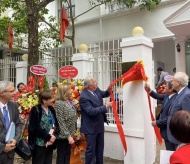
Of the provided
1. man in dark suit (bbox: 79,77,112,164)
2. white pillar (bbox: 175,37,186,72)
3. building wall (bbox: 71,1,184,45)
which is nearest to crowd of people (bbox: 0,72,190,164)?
man in dark suit (bbox: 79,77,112,164)

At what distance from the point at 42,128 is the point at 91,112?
2.99 ft

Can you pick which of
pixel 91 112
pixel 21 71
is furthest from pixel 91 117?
pixel 21 71

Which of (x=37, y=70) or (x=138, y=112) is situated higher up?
(x=37, y=70)

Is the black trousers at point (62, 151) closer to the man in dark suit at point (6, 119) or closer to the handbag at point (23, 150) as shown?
the handbag at point (23, 150)

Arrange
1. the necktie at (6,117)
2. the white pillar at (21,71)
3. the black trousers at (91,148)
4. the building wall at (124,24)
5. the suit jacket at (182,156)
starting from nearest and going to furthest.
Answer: the suit jacket at (182,156) → the necktie at (6,117) → the black trousers at (91,148) → the white pillar at (21,71) → the building wall at (124,24)

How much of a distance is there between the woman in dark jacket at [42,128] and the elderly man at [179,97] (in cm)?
178

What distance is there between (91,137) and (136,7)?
26.5ft

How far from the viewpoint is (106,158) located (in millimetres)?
5949

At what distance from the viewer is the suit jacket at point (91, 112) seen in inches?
181

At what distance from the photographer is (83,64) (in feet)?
22.3

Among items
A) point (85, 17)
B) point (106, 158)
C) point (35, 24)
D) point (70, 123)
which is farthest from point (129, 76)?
point (85, 17)

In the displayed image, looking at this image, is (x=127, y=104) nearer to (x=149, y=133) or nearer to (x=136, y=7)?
(x=149, y=133)

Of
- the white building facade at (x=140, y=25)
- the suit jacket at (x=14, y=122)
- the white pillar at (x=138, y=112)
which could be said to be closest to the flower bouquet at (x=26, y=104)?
the suit jacket at (x=14, y=122)

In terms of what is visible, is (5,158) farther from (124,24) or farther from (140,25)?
(124,24)
